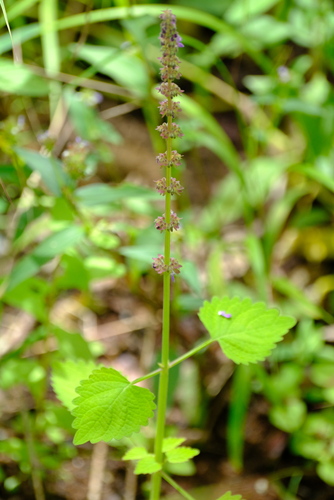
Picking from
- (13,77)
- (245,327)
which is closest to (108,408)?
(245,327)

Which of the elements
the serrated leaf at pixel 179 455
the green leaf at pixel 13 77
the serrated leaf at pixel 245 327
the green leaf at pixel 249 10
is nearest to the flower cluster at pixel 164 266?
the serrated leaf at pixel 245 327

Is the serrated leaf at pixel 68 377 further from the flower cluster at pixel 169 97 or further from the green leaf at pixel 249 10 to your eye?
the green leaf at pixel 249 10

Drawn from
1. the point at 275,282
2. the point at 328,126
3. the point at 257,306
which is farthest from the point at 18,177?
the point at 328,126

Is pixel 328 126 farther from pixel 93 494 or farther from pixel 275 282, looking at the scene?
pixel 93 494

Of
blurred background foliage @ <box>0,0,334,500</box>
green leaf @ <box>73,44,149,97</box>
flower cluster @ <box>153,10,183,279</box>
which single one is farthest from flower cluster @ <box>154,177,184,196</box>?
green leaf @ <box>73,44,149,97</box>

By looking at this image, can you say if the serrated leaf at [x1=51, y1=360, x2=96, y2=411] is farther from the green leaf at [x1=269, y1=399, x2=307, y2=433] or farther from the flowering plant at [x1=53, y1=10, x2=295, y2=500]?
the green leaf at [x1=269, y1=399, x2=307, y2=433]

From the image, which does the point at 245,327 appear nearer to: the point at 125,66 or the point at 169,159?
the point at 169,159
